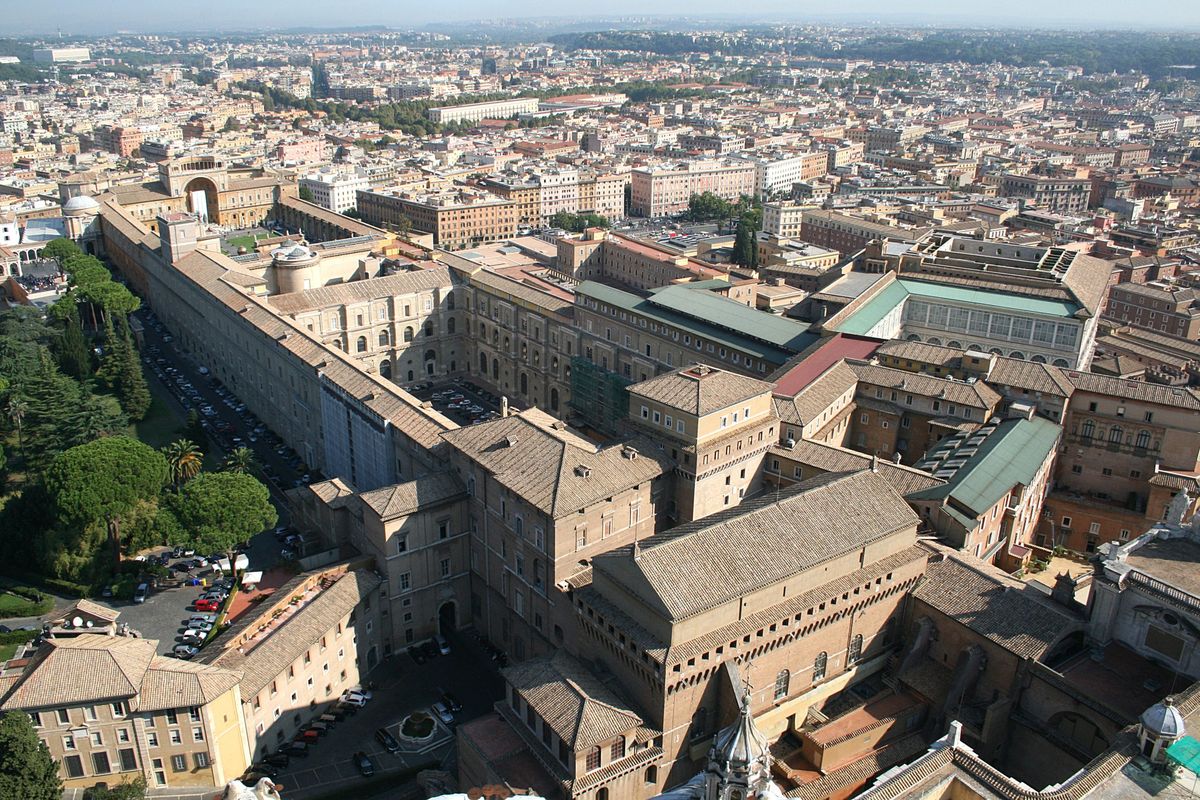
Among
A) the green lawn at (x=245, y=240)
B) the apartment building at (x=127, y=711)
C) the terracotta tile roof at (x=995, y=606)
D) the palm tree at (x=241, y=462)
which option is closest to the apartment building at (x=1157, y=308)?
the terracotta tile roof at (x=995, y=606)

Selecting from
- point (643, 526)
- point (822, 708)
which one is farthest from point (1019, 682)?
point (643, 526)

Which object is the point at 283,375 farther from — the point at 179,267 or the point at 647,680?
the point at 647,680

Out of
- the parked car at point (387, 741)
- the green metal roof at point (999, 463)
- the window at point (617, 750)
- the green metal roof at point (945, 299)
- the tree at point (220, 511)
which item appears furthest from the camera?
the green metal roof at point (945, 299)

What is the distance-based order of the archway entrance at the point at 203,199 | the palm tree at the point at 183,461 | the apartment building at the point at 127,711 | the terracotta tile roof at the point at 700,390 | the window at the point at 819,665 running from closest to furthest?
1. the apartment building at the point at 127,711
2. the window at the point at 819,665
3. the terracotta tile roof at the point at 700,390
4. the palm tree at the point at 183,461
5. the archway entrance at the point at 203,199

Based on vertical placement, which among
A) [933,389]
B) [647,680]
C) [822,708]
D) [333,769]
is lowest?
[333,769]

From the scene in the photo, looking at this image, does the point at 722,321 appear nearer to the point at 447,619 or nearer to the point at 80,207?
the point at 447,619

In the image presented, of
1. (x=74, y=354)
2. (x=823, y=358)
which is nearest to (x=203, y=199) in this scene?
(x=74, y=354)

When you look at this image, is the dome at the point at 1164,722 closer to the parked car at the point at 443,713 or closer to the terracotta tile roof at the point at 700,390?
the terracotta tile roof at the point at 700,390
